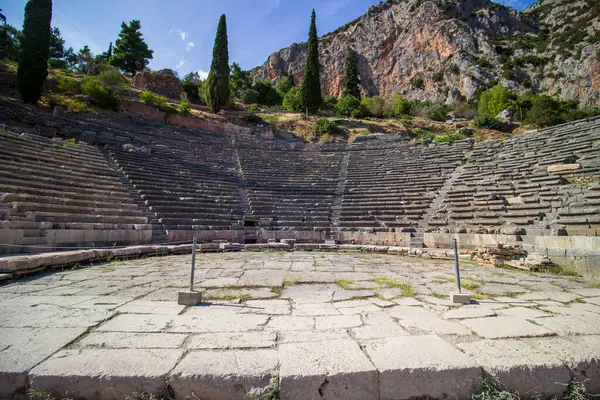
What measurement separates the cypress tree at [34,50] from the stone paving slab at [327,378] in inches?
852

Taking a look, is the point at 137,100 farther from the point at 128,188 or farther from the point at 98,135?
the point at 128,188

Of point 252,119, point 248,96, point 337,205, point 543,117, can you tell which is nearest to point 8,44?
point 248,96

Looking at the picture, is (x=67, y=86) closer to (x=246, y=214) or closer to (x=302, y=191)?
(x=246, y=214)

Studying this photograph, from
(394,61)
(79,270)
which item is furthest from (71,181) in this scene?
(394,61)

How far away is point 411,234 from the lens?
9.53m

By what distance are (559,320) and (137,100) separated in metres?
24.4

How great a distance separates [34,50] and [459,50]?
54058 mm

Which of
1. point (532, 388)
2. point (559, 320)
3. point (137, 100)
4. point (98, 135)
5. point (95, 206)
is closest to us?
point (532, 388)

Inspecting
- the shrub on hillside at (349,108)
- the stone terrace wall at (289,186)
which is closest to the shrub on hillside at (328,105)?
the shrub on hillside at (349,108)

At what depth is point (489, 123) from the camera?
22000 mm

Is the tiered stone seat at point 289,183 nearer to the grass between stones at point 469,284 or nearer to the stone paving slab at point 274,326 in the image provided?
the grass between stones at point 469,284

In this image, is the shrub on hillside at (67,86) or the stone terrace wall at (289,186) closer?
the stone terrace wall at (289,186)

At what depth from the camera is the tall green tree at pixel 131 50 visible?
32.6 m

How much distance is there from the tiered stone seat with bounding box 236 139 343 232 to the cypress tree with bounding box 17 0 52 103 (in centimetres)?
1168
